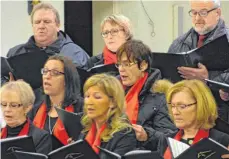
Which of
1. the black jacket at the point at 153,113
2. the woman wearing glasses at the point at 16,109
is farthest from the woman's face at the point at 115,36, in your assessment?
the woman wearing glasses at the point at 16,109

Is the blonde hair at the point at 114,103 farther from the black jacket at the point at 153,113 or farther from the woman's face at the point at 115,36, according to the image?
the woman's face at the point at 115,36

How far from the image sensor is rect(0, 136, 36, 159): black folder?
2.91m

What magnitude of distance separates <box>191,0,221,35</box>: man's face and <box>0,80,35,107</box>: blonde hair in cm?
97

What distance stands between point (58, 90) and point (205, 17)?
0.89 m

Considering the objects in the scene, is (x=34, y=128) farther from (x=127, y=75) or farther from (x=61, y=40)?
(x=61, y=40)

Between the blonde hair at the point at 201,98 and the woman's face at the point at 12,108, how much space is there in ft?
2.65

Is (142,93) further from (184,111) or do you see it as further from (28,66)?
(28,66)

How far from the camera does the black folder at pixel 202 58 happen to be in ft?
10.2

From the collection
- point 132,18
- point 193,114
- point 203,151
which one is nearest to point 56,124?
point 193,114

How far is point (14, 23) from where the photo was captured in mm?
5902

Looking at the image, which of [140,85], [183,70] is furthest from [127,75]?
[183,70]

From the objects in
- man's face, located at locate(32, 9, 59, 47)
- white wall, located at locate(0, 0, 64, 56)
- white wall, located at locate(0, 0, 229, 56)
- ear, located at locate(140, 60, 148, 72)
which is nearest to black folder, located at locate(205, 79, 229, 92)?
ear, located at locate(140, 60, 148, 72)

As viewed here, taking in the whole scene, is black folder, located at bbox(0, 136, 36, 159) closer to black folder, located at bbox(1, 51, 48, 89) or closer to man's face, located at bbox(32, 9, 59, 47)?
black folder, located at bbox(1, 51, 48, 89)

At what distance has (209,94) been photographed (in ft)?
9.55
